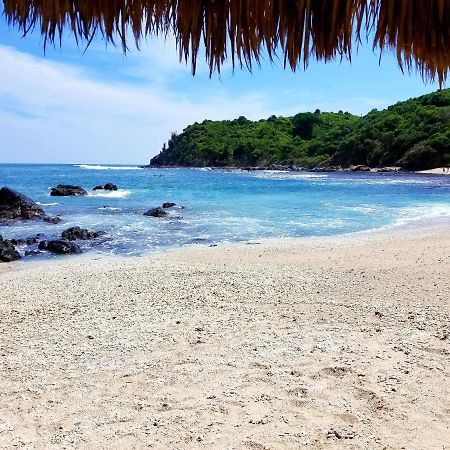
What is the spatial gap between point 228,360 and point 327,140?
2890 inches

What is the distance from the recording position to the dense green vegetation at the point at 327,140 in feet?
168

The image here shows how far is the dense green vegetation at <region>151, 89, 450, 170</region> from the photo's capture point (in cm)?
5116

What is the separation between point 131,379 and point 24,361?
1115 mm

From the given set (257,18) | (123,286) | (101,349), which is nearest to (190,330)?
(101,349)

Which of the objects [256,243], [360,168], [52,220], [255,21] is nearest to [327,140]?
[360,168]

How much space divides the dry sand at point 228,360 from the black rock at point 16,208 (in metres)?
9.88

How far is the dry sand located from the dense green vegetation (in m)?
37.5

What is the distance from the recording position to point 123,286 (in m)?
7.02

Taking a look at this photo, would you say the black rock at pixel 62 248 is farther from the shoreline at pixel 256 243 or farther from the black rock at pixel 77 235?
the black rock at pixel 77 235

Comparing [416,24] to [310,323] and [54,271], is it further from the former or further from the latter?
[54,271]

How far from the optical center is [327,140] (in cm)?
7431

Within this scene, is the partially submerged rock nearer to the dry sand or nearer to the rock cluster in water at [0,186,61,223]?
the rock cluster in water at [0,186,61,223]

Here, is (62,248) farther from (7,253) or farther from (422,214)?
(422,214)

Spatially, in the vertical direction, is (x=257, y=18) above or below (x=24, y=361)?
above
